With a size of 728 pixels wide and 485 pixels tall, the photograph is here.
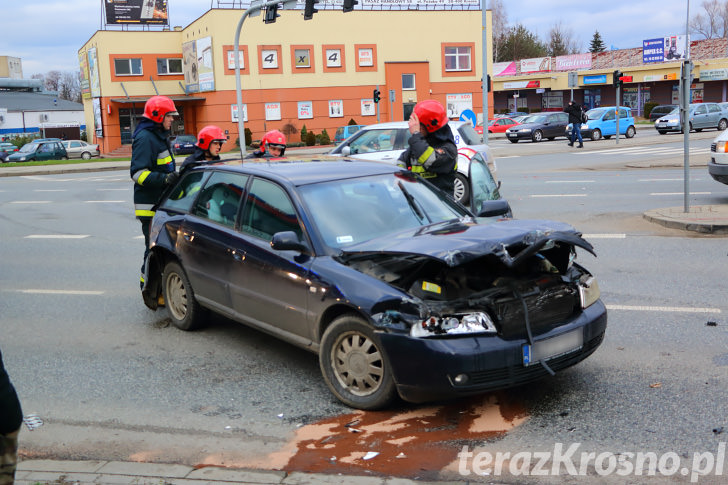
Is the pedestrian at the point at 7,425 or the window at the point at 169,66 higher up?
the window at the point at 169,66

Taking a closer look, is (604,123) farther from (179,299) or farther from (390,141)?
(179,299)

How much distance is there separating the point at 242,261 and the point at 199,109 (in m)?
47.9

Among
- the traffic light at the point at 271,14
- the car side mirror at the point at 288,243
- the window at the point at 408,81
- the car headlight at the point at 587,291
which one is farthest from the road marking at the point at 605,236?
the window at the point at 408,81

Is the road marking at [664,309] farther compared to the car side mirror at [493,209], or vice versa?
the road marking at [664,309]

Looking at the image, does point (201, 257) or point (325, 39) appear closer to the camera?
point (201, 257)

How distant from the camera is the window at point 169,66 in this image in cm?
5212

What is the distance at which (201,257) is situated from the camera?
6.28 meters

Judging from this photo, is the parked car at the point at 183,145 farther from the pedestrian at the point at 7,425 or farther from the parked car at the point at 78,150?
the pedestrian at the point at 7,425

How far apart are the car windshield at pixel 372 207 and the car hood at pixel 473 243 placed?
0.20 metres

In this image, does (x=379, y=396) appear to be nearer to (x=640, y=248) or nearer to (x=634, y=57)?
(x=640, y=248)

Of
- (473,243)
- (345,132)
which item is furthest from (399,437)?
(345,132)

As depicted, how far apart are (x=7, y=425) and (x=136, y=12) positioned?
58.9m

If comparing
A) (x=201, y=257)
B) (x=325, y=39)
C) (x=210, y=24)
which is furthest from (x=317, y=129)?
(x=201, y=257)

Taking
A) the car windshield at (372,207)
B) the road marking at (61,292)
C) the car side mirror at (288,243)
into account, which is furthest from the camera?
the road marking at (61,292)
